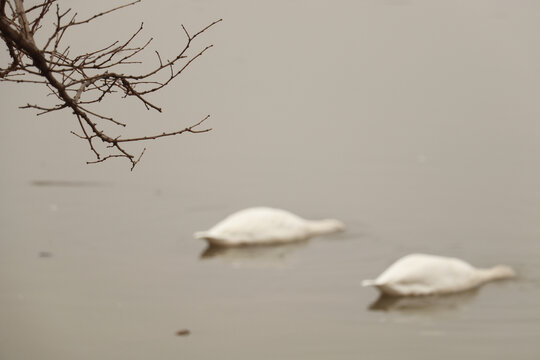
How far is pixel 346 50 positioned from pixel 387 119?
4247 millimetres

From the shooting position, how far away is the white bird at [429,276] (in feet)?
25.4

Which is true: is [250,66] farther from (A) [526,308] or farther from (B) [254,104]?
(A) [526,308]

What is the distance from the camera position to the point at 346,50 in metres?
17.8

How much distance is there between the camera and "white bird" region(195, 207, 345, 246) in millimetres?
8898

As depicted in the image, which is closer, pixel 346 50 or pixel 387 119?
pixel 387 119

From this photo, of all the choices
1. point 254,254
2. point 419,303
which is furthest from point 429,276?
point 254,254

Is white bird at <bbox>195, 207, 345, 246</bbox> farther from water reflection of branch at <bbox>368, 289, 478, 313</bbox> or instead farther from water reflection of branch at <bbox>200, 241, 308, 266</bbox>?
water reflection of branch at <bbox>368, 289, 478, 313</bbox>

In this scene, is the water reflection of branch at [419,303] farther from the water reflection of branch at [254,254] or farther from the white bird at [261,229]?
the white bird at [261,229]

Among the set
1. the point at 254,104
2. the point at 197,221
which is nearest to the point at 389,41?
the point at 254,104

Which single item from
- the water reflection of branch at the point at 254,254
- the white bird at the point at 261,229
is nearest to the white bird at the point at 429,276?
the water reflection of branch at the point at 254,254

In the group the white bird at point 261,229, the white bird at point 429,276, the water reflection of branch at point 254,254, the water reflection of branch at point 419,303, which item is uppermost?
the white bird at point 261,229

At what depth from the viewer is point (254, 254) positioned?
8.88 m

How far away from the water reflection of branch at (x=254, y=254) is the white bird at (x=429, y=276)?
112cm

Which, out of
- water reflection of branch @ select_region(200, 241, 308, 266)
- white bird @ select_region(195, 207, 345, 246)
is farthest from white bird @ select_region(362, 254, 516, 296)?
white bird @ select_region(195, 207, 345, 246)
